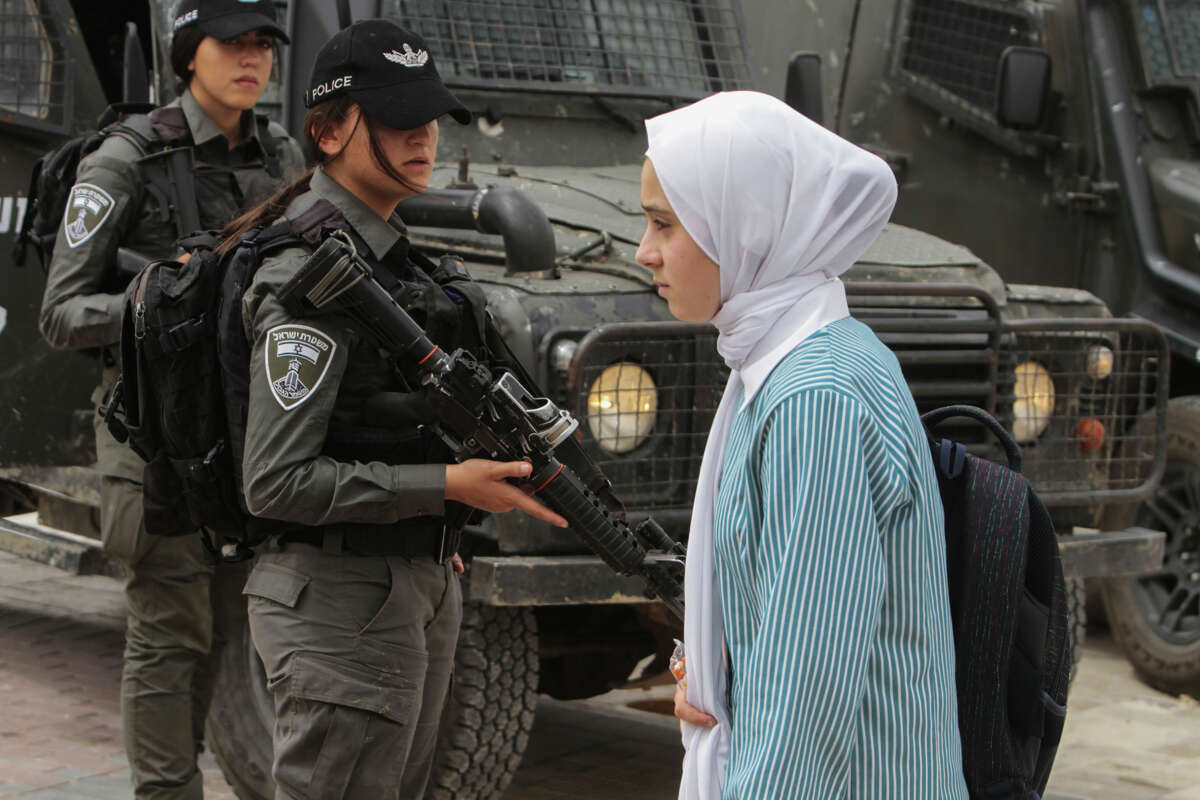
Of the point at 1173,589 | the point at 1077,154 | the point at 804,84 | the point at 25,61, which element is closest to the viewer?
the point at 25,61

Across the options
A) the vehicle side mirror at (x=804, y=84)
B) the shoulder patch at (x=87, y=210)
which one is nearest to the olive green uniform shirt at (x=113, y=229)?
the shoulder patch at (x=87, y=210)

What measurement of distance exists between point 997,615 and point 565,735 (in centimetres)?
380

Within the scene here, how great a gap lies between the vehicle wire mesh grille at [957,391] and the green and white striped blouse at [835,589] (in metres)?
2.08

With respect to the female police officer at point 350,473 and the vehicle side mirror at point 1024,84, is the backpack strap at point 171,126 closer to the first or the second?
the female police officer at point 350,473

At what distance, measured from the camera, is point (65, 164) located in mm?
4137

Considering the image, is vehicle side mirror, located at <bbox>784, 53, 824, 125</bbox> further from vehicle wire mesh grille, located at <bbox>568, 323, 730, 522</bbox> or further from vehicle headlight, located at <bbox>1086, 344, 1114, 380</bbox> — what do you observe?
vehicle wire mesh grille, located at <bbox>568, 323, 730, 522</bbox>

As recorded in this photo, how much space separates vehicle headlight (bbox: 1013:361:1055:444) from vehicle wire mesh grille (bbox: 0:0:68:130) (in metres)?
3.07

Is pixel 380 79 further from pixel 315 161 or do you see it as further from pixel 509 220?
pixel 509 220

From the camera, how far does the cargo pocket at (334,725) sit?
9.11 ft

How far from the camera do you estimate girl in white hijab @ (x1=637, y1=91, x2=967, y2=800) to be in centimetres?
172

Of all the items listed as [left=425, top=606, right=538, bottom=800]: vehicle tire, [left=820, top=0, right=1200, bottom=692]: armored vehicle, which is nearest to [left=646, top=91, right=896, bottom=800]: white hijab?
[left=425, top=606, right=538, bottom=800]: vehicle tire

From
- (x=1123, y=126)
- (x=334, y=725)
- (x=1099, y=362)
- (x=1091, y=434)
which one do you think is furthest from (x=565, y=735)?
(x=1123, y=126)

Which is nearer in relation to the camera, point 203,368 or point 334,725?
point 334,725

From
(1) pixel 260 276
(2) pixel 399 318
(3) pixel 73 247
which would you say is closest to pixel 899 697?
(2) pixel 399 318
